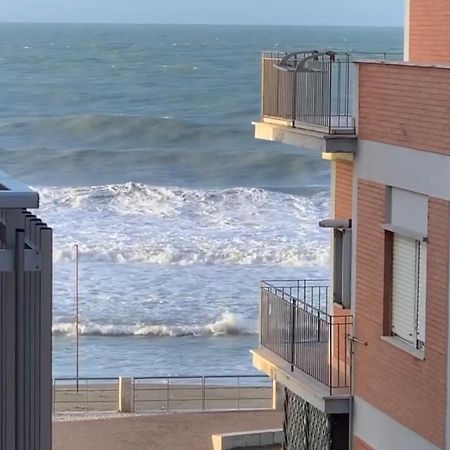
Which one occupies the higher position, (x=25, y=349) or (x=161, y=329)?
(x=25, y=349)

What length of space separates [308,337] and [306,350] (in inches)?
6.5

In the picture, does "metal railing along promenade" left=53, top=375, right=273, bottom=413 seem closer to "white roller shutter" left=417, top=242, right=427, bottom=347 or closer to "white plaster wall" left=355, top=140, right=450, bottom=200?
"white plaster wall" left=355, top=140, right=450, bottom=200

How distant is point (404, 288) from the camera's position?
42.9 ft

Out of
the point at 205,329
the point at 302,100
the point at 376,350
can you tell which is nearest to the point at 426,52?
the point at 302,100

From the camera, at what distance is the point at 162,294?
37188mm

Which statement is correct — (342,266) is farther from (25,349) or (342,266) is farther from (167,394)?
(167,394)

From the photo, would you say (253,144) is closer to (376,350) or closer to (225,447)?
(225,447)

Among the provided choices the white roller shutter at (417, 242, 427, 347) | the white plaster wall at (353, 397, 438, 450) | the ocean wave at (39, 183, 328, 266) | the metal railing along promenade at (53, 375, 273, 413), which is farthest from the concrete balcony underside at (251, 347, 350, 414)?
the ocean wave at (39, 183, 328, 266)

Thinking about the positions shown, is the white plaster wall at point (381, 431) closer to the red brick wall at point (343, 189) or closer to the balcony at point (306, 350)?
the balcony at point (306, 350)

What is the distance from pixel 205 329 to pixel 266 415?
363 inches

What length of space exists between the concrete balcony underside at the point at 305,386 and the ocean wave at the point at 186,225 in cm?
2659

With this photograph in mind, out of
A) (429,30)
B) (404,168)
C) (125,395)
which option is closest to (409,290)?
(404,168)

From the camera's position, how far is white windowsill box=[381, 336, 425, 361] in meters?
12.6

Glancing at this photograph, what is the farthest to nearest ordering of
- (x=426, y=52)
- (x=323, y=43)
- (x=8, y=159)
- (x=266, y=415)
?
1. (x=323, y=43)
2. (x=8, y=159)
3. (x=266, y=415)
4. (x=426, y=52)
